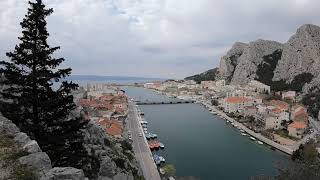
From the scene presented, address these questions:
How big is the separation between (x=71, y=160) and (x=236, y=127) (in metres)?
55.0

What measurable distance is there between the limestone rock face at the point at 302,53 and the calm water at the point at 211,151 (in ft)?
146

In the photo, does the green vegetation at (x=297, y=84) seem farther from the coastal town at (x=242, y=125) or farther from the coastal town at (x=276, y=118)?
the coastal town at (x=242, y=125)

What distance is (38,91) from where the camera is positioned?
10.8 metres

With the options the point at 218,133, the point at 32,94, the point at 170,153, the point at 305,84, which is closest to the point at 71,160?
the point at 32,94

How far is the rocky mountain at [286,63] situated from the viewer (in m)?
104

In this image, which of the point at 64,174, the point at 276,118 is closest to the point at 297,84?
the point at 276,118

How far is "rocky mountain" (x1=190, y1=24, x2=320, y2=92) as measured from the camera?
104 metres

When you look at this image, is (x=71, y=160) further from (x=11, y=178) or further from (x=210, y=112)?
(x=210, y=112)

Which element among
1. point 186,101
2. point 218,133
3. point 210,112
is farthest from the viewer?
point 186,101

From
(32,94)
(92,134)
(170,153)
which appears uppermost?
(32,94)

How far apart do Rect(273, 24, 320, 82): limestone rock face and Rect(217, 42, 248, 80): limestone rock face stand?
142ft

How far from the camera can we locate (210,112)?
8725 centimetres

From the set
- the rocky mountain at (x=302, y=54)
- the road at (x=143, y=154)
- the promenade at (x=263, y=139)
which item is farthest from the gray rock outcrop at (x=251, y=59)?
the road at (x=143, y=154)

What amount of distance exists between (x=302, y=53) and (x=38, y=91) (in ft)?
349
